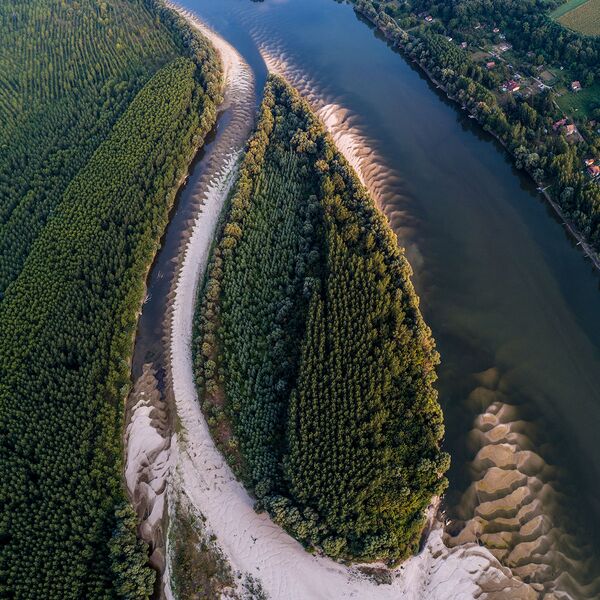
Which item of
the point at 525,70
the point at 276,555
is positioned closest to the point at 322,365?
the point at 276,555

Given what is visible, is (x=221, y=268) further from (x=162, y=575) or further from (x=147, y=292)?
(x=162, y=575)

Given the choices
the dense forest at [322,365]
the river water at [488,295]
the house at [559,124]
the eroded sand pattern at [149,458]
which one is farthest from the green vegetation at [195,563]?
the house at [559,124]

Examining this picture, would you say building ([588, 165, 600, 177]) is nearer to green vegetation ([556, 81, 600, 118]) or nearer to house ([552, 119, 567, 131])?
house ([552, 119, 567, 131])

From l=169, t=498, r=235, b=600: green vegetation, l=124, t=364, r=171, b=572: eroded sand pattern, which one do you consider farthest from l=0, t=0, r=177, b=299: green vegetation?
l=169, t=498, r=235, b=600: green vegetation

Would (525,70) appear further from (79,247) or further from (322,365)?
(79,247)

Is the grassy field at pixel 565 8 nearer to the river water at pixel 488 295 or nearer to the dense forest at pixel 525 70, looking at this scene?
the dense forest at pixel 525 70
